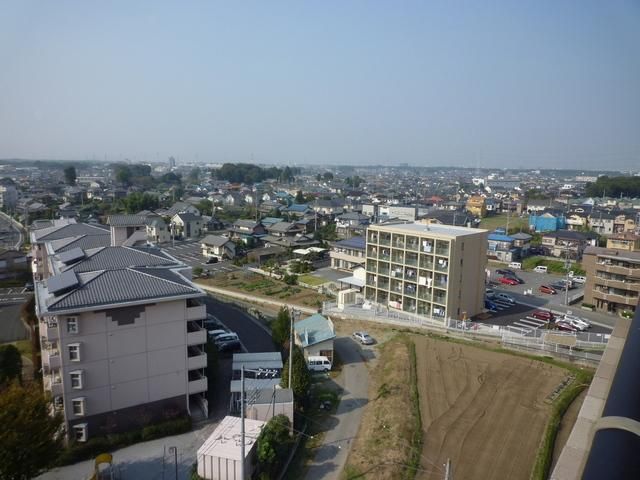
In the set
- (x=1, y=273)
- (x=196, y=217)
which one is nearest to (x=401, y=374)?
(x=1, y=273)

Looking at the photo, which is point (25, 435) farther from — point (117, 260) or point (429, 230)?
point (429, 230)

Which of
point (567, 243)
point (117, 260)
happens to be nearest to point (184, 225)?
point (117, 260)

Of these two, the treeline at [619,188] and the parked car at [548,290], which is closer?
the parked car at [548,290]

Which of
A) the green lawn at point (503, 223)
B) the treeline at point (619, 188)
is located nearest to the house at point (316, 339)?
the green lawn at point (503, 223)

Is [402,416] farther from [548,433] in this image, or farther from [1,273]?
[1,273]

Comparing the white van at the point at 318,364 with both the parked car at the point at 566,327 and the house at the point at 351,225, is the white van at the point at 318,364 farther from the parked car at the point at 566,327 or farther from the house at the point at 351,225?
the house at the point at 351,225

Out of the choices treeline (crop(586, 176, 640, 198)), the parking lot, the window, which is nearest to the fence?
the parking lot
